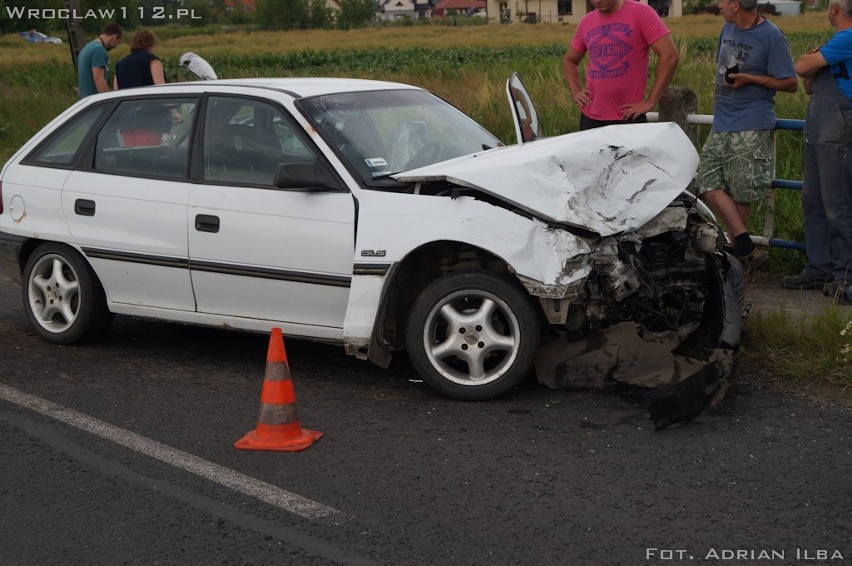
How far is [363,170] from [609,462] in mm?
2183

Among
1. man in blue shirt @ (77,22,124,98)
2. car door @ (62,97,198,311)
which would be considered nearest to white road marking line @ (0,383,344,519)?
car door @ (62,97,198,311)

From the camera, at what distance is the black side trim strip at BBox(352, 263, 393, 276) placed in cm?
577

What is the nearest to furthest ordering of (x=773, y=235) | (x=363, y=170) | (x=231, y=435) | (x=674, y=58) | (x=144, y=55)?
(x=231, y=435), (x=363, y=170), (x=674, y=58), (x=773, y=235), (x=144, y=55)

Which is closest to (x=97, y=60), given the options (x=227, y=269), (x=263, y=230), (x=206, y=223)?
(x=206, y=223)

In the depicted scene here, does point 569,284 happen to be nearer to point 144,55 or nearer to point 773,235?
point 773,235

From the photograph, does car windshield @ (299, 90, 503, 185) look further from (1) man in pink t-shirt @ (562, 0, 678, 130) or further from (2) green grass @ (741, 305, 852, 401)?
(2) green grass @ (741, 305, 852, 401)

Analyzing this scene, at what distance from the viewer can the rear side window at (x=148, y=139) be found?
22.0 ft

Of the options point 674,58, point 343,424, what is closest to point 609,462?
point 343,424

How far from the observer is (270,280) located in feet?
20.3

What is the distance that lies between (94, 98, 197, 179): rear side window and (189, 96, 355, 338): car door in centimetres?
18

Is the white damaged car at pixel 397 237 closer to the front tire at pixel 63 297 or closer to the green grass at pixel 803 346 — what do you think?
the front tire at pixel 63 297

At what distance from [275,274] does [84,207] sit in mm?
1528

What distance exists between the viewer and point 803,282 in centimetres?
791

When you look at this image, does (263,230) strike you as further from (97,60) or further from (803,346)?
(97,60)
